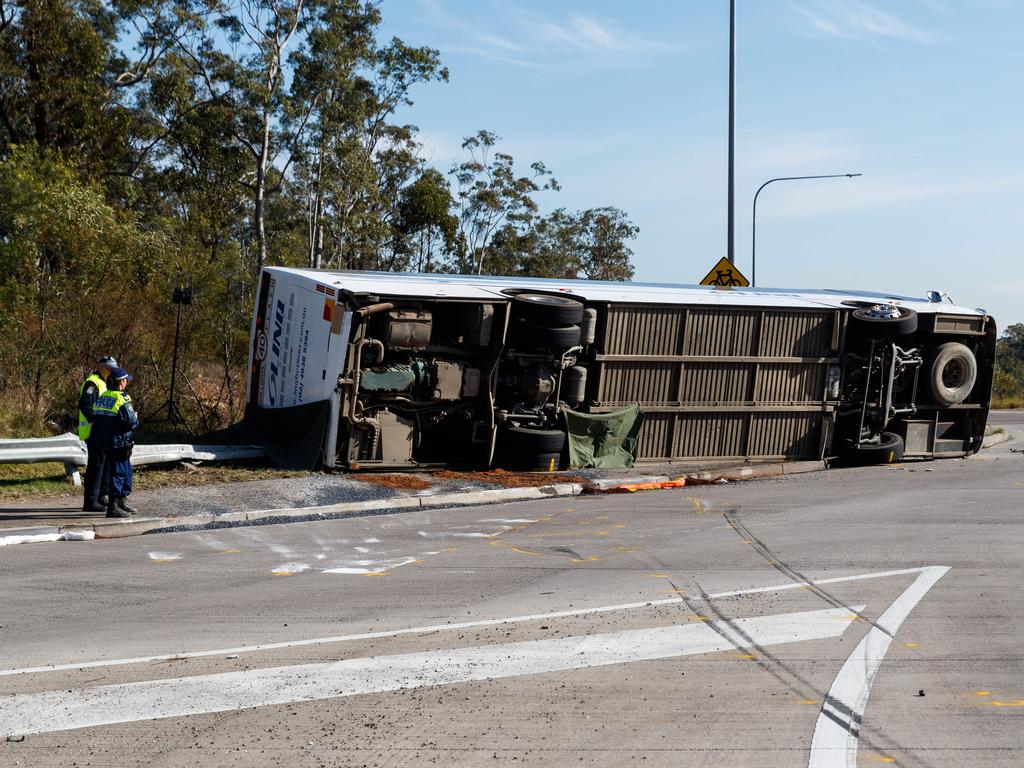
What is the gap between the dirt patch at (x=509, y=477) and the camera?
1460 cm

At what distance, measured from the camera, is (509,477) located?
1498 centimetres

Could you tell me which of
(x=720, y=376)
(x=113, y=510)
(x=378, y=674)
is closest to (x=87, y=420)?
(x=113, y=510)

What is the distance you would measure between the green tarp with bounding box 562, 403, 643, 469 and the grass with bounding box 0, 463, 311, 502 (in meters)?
4.04

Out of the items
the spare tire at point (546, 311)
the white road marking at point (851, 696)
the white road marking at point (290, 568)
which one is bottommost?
the white road marking at point (290, 568)

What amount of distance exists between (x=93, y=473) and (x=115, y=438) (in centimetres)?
44

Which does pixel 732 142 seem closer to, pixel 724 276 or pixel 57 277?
pixel 724 276

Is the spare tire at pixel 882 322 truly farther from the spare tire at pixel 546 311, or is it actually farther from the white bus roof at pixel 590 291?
the spare tire at pixel 546 311

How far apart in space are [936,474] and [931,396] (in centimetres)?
209

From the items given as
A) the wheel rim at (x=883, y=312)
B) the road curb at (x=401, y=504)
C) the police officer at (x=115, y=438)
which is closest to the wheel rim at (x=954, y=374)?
the wheel rim at (x=883, y=312)

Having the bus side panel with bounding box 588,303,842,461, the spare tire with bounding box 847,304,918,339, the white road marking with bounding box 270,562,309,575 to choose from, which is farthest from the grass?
the spare tire with bounding box 847,304,918,339

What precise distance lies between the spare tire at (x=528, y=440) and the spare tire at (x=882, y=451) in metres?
5.63

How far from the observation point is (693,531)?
1145 cm

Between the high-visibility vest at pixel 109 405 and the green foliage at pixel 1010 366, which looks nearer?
the high-visibility vest at pixel 109 405

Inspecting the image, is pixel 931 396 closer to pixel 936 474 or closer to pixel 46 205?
pixel 936 474
